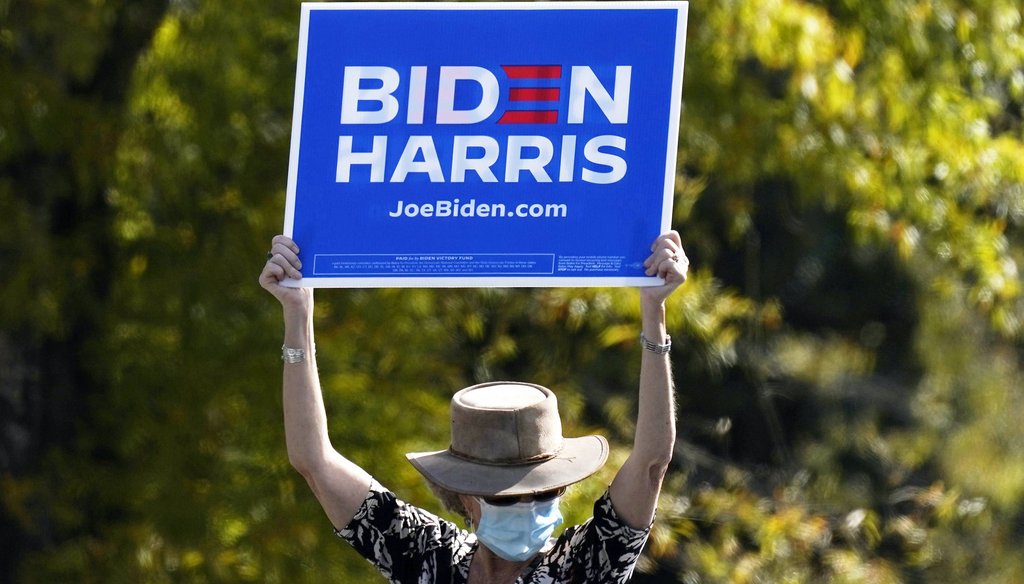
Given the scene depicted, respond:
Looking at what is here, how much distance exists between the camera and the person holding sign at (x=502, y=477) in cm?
263

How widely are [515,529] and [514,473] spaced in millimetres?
93

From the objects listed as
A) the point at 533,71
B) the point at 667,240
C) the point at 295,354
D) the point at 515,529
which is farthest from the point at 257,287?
the point at 667,240

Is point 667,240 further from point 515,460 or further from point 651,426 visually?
point 515,460

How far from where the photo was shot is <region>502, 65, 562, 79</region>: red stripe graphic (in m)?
2.88

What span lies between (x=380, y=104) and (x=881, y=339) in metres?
11.2

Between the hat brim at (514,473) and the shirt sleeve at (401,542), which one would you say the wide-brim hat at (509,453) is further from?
the shirt sleeve at (401,542)

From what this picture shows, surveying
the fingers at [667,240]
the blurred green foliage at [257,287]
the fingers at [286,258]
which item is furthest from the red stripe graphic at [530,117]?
the blurred green foliage at [257,287]

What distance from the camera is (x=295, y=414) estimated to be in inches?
114

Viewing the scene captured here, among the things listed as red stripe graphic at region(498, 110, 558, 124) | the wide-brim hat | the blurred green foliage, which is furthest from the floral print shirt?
the blurred green foliage

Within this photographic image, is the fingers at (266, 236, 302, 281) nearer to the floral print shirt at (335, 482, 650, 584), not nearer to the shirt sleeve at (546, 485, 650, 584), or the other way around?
the floral print shirt at (335, 482, 650, 584)

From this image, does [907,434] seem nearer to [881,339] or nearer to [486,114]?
[881,339]

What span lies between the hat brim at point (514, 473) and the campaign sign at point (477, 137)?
299mm

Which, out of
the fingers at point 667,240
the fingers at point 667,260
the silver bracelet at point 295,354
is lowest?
the silver bracelet at point 295,354

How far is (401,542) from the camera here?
114 inches
